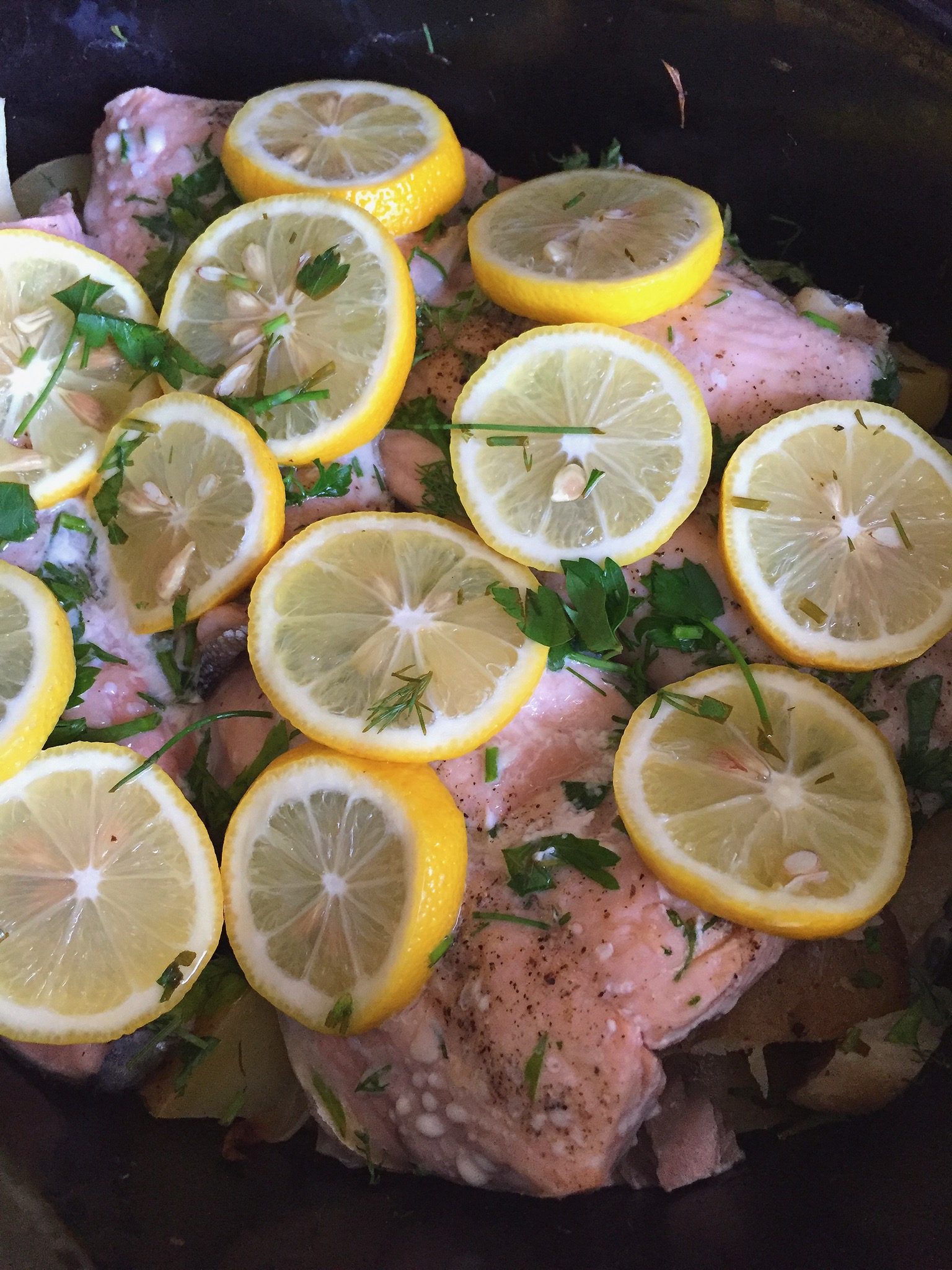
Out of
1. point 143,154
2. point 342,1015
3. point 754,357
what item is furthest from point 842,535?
point 143,154

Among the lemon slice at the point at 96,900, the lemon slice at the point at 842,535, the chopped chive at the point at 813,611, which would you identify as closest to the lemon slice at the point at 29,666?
the lemon slice at the point at 96,900

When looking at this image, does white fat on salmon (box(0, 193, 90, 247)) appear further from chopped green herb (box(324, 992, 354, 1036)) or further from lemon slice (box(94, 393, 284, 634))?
chopped green herb (box(324, 992, 354, 1036))

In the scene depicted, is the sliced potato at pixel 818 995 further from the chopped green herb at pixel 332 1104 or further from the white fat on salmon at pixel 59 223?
the white fat on salmon at pixel 59 223

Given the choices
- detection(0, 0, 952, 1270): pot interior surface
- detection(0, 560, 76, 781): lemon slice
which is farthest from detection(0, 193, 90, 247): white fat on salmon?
detection(0, 560, 76, 781): lemon slice

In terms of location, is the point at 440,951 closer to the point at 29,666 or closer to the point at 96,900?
the point at 96,900

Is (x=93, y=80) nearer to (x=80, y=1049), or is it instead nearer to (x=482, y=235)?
(x=482, y=235)

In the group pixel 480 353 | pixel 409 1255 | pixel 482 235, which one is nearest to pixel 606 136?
pixel 482 235
